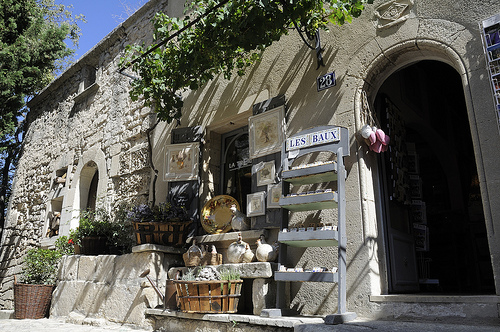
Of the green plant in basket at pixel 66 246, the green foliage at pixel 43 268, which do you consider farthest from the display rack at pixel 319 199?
the green foliage at pixel 43 268

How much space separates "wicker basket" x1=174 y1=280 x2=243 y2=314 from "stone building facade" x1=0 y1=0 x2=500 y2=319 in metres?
0.57

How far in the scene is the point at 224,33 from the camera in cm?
418

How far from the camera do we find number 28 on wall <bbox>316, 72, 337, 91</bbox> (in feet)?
14.0

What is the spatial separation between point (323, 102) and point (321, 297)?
189 centimetres

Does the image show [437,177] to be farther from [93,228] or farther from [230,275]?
[93,228]

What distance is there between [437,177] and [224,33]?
3.96 m

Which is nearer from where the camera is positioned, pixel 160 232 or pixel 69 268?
pixel 160 232

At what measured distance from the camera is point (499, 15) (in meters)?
3.29

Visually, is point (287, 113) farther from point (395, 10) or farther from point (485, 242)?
point (485, 242)

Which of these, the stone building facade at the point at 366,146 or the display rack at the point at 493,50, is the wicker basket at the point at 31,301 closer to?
the stone building facade at the point at 366,146

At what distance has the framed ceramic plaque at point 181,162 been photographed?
212 inches

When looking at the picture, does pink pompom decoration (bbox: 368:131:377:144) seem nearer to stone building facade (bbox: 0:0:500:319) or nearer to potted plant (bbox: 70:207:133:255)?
stone building facade (bbox: 0:0:500:319)

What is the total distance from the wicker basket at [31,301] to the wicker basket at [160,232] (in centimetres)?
211

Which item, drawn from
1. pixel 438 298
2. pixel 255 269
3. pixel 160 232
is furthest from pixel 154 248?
pixel 438 298
